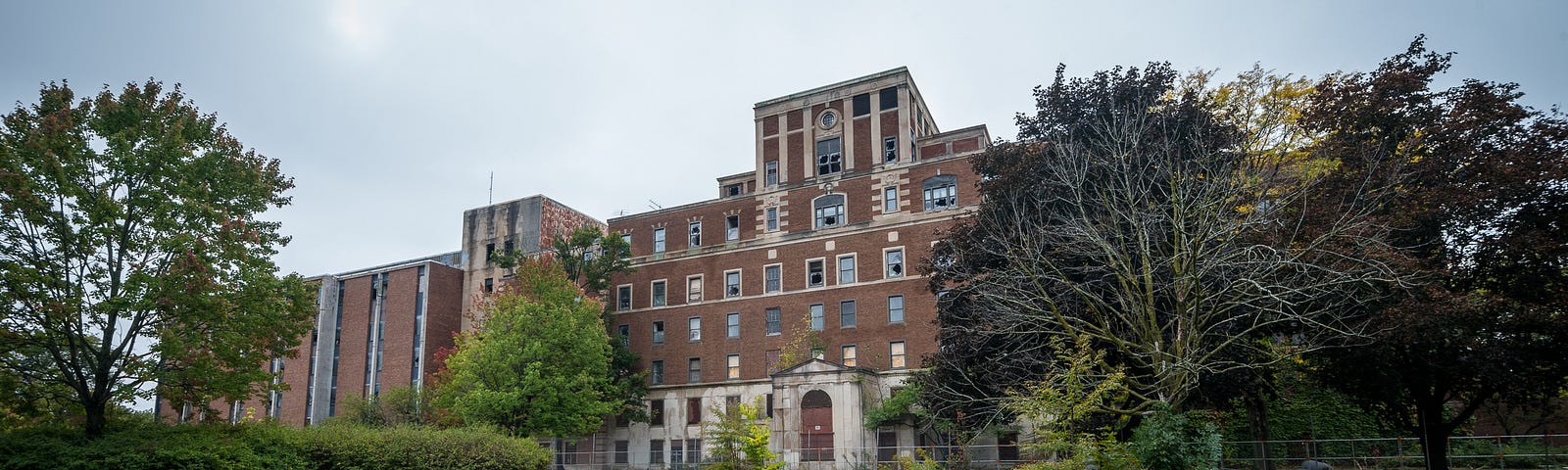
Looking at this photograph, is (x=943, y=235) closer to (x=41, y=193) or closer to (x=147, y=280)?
(x=147, y=280)

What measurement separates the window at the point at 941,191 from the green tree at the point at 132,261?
31.6 metres

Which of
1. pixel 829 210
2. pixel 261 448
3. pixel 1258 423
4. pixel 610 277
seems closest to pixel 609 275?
pixel 610 277

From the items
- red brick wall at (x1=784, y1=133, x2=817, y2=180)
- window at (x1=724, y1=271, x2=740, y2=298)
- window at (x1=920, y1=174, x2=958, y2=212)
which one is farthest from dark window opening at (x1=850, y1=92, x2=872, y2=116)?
window at (x1=724, y1=271, x2=740, y2=298)

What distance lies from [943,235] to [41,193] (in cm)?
2562

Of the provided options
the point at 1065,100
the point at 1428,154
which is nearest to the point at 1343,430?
the point at 1428,154

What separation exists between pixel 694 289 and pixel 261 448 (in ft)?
107

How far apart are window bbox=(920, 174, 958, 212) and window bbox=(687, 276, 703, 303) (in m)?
14.2

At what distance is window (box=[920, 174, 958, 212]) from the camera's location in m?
49.5

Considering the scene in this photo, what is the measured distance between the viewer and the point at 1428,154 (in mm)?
25625

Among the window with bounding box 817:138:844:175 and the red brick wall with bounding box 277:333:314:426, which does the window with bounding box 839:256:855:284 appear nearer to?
the window with bounding box 817:138:844:175

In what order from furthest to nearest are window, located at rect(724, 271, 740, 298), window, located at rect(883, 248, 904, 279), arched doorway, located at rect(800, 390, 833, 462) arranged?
window, located at rect(724, 271, 740, 298) < window, located at rect(883, 248, 904, 279) < arched doorway, located at rect(800, 390, 833, 462)

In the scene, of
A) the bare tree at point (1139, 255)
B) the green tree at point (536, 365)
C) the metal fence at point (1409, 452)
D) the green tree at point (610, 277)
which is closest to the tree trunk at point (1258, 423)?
the metal fence at point (1409, 452)

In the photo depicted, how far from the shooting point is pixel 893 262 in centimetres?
5022

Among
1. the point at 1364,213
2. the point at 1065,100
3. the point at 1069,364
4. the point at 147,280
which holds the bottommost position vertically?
the point at 1069,364
